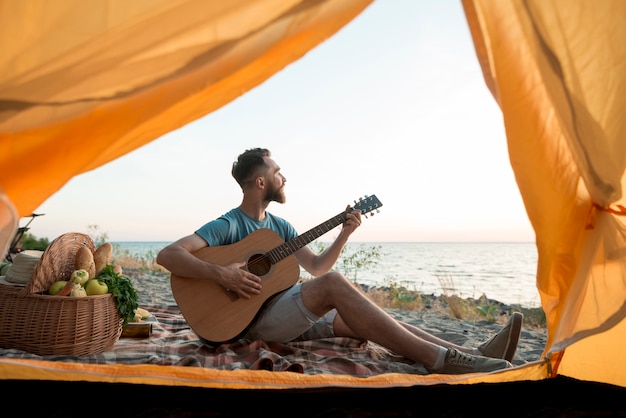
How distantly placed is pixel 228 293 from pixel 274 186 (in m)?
0.69

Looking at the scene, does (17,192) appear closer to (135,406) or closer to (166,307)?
(135,406)

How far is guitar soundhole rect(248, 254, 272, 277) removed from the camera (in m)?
2.71

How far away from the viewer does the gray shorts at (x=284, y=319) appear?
99.8 inches

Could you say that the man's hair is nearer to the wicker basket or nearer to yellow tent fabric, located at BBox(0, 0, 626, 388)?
the wicker basket

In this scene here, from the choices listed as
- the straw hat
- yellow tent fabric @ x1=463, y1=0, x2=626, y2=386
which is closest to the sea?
yellow tent fabric @ x1=463, y1=0, x2=626, y2=386

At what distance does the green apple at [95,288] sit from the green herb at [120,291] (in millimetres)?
52

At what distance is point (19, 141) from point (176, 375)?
900mm

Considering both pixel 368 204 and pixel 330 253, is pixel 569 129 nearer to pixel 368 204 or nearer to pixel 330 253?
pixel 368 204

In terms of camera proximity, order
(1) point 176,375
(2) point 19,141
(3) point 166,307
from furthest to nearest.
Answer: (3) point 166,307
(1) point 176,375
(2) point 19,141

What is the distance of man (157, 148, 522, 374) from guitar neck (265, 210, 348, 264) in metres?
0.06

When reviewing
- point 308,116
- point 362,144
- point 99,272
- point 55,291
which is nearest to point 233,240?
point 99,272

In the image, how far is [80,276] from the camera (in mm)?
2443

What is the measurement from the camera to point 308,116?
52.5 ft

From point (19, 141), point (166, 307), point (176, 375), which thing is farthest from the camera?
point (166, 307)
